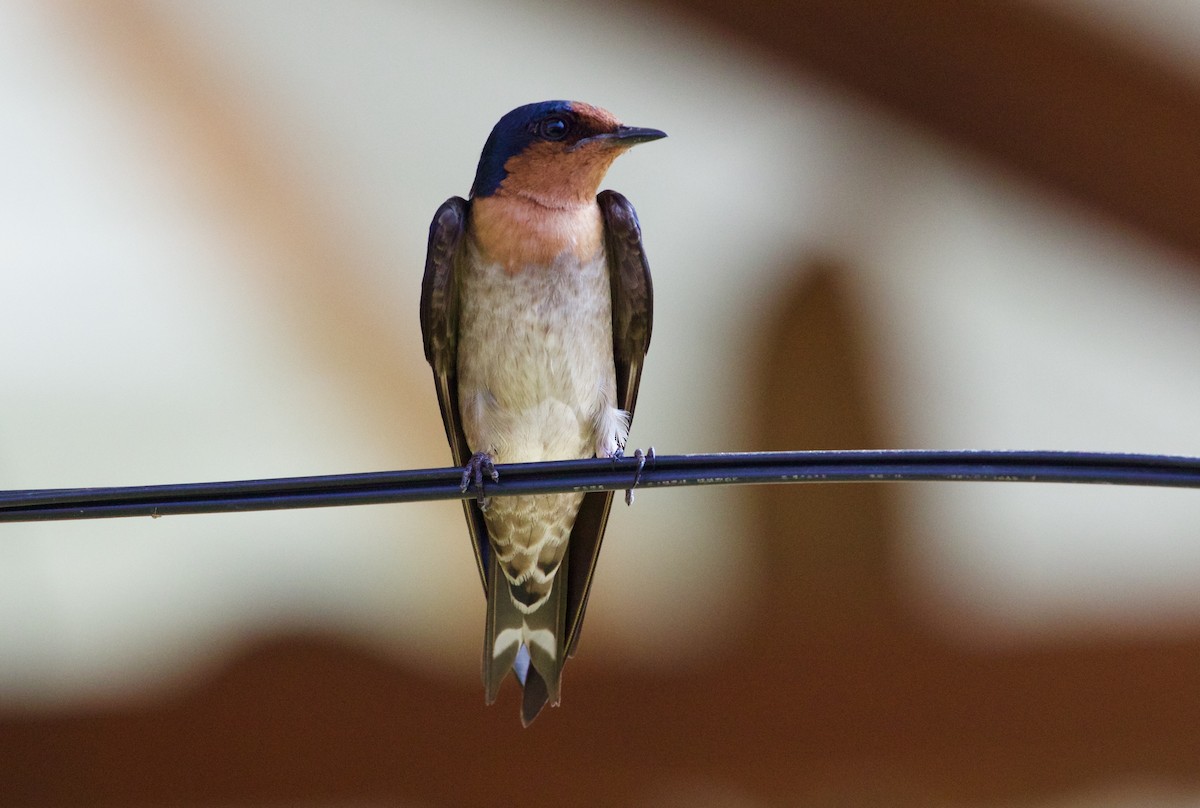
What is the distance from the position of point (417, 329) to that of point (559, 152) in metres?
2.49

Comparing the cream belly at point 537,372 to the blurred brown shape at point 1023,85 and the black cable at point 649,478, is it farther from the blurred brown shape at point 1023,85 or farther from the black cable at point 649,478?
the blurred brown shape at point 1023,85

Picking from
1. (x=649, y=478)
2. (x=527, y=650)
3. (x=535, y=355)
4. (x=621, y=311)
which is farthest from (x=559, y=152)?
(x=649, y=478)

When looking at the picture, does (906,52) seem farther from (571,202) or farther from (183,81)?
(183,81)

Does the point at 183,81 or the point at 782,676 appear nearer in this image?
the point at 782,676

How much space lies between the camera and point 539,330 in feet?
11.0

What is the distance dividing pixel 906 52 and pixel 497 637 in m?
3.25

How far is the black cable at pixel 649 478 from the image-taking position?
1.81 meters

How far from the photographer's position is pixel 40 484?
602 cm

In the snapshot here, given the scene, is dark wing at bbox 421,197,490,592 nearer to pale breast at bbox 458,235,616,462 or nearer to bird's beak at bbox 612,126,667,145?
pale breast at bbox 458,235,616,462

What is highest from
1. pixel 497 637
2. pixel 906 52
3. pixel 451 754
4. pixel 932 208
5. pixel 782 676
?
pixel 906 52

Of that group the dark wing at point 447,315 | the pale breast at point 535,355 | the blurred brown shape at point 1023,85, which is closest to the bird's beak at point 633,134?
the pale breast at point 535,355

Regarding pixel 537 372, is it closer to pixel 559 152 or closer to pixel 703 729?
pixel 559 152

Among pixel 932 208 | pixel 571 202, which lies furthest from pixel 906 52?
pixel 571 202

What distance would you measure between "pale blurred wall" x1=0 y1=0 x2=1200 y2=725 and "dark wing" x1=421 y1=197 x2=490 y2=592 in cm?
192
